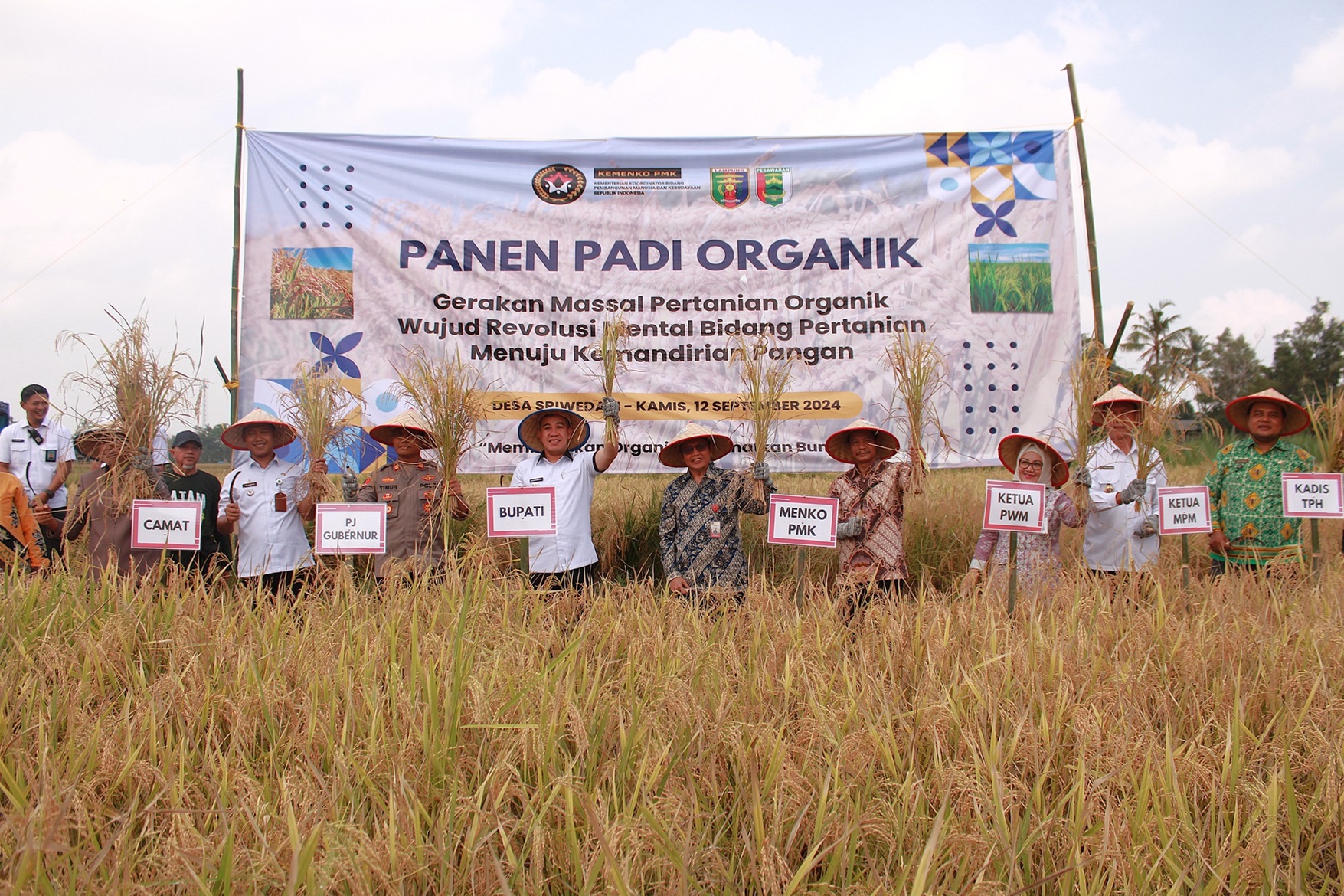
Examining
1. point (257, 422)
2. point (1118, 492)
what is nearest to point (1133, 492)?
point (1118, 492)

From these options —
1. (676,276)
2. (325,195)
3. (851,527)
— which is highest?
(325,195)

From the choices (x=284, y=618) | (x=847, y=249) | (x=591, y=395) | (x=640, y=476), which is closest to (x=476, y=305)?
(x=591, y=395)

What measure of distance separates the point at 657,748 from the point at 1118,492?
10.9ft

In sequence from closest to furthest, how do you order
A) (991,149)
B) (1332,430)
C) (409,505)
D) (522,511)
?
(522,511) → (409,505) → (1332,430) → (991,149)

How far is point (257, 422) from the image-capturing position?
4.63 meters

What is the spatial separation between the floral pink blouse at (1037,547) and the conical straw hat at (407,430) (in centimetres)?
306

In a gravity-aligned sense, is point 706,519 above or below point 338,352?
below

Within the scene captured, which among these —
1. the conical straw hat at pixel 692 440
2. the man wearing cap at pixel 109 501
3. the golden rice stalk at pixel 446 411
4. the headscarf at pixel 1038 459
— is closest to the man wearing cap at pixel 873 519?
the headscarf at pixel 1038 459

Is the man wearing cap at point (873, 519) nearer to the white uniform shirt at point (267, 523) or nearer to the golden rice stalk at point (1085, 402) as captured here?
the golden rice stalk at point (1085, 402)

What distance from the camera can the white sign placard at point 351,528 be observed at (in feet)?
12.8

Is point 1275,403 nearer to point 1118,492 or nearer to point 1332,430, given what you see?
point 1332,430

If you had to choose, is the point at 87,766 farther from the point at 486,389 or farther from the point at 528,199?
the point at 528,199

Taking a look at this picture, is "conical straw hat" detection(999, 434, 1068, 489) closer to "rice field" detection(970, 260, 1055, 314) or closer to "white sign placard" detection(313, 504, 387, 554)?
"rice field" detection(970, 260, 1055, 314)

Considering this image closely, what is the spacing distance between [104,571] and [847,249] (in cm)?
489
